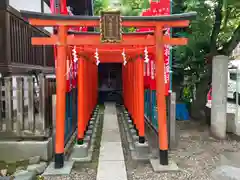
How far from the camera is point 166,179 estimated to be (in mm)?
4777

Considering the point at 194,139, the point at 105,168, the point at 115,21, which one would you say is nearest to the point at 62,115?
the point at 105,168

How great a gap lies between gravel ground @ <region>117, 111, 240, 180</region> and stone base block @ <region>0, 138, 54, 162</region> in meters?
1.84

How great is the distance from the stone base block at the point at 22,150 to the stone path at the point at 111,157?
1.24 metres

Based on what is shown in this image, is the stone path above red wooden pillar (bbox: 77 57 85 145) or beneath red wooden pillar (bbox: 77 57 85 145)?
beneath

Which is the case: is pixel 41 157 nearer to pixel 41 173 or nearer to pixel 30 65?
pixel 41 173

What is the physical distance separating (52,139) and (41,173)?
2.89 feet

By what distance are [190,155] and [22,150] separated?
12.7 ft

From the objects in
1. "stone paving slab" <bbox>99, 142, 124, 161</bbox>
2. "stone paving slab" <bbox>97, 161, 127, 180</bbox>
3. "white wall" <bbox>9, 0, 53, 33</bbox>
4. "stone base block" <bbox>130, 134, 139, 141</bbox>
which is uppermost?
"white wall" <bbox>9, 0, 53, 33</bbox>

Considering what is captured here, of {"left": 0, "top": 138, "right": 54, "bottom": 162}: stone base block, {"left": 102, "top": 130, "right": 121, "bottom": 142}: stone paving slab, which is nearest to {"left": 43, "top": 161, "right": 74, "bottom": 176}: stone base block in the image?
{"left": 0, "top": 138, "right": 54, "bottom": 162}: stone base block

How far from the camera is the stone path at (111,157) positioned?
4.92m

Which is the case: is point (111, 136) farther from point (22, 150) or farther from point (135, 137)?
point (22, 150)

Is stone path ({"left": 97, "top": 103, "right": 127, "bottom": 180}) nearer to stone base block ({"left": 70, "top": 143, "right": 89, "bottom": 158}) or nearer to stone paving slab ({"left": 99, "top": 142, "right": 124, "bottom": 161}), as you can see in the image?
stone paving slab ({"left": 99, "top": 142, "right": 124, "bottom": 161})

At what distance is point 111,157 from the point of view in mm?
5980

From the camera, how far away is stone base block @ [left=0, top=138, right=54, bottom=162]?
563 cm
